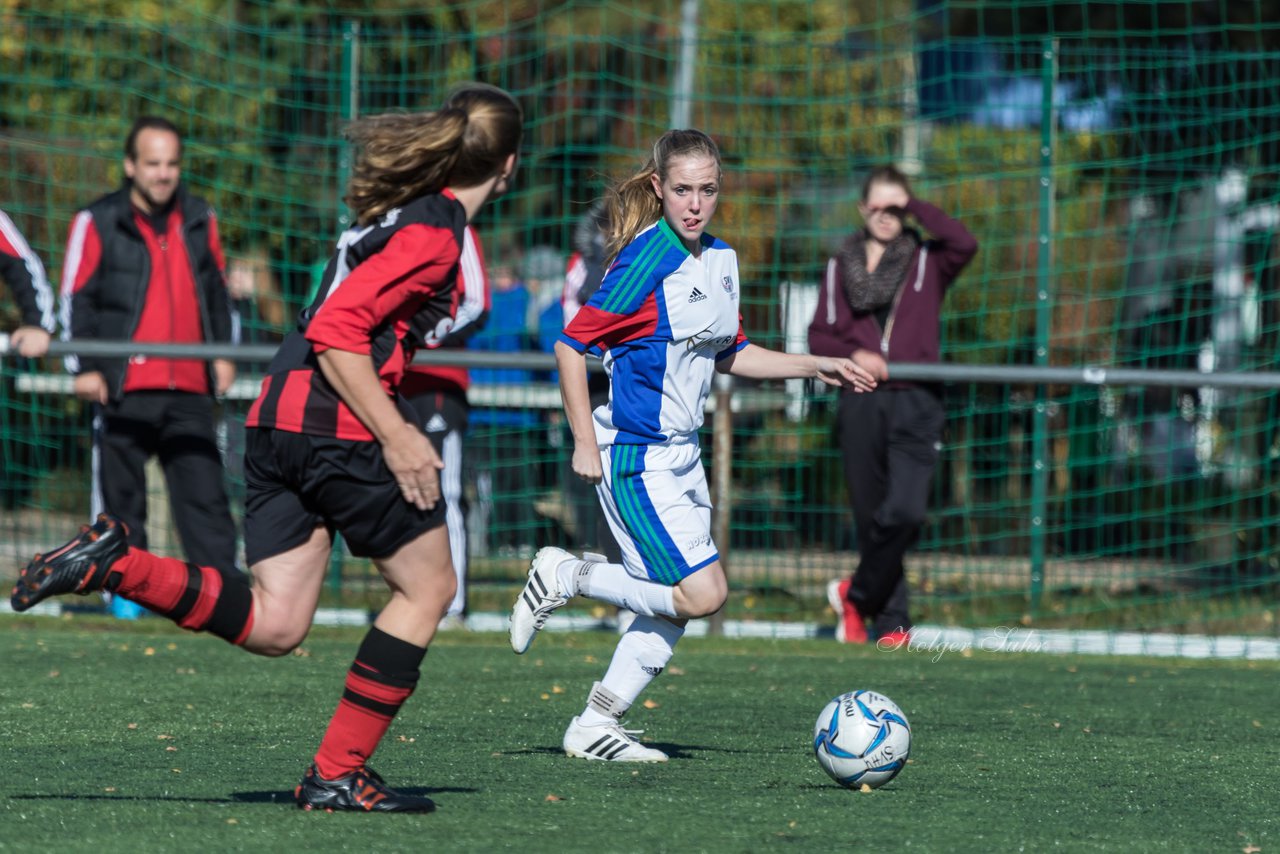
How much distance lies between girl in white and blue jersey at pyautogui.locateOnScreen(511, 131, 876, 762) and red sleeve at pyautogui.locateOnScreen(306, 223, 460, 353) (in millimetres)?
992

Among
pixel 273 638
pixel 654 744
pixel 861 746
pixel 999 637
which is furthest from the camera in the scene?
pixel 999 637

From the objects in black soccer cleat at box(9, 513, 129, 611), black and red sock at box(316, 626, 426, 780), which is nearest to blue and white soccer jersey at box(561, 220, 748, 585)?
black and red sock at box(316, 626, 426, 780)

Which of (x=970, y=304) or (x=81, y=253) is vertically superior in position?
(x=81, y=253)

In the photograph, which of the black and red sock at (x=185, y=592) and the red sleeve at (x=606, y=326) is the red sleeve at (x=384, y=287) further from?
the red sleeve at (x=606, y=326)

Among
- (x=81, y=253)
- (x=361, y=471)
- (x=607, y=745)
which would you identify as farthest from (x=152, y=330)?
(x=361, y=471)

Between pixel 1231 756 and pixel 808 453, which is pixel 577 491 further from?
pixel 1231 756

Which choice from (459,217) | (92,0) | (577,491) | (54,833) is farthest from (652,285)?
(92,0)

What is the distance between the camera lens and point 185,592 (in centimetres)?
423

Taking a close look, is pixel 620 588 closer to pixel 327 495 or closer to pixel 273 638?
pixel 273 638

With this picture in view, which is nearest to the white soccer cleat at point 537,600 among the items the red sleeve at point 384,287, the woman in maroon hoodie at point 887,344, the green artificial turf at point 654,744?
the green artificial turf at point 654,744

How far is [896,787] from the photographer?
4.85m

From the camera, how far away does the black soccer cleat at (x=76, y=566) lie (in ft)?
13.2

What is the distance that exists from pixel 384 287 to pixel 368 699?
937 millimetres

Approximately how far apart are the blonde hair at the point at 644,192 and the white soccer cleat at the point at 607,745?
1360mm
